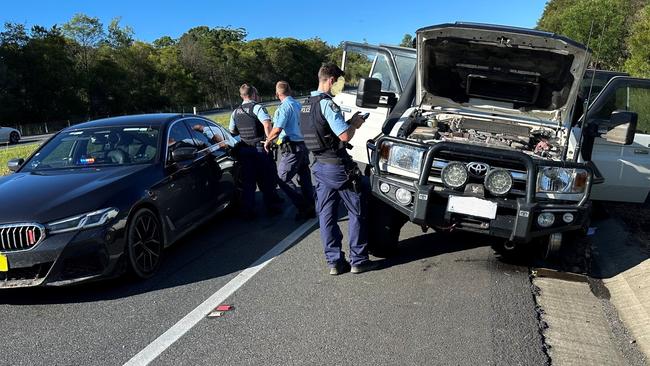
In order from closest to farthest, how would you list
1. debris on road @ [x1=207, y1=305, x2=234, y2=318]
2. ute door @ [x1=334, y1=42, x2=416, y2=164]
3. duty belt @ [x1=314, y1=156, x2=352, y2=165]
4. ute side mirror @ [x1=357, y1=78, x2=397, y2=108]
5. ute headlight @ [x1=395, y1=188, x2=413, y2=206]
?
debris on road @ [x1=207, y1=305, x2=234, y2=318] → ute headlight @ [x1=395, y1=188, x2=413, y2=206] → duty belt @ [x1=314, y1=156, x2=352, y2=165] → ute side mirror @ [x1=357, y1=78, x2=397, y2=108] → ute door @ [x1=334, y1=42, x2=416, y2=164]

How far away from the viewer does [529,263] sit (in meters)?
5.43

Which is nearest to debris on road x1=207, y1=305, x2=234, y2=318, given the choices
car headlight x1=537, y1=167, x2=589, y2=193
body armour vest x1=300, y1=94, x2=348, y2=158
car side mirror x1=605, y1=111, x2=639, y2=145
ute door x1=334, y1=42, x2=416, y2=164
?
body armour vest x1=300, y1=94, x2=348, y2=158

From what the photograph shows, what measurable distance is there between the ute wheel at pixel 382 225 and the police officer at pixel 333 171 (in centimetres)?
19

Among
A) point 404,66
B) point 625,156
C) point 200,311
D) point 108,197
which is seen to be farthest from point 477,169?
point 404,66

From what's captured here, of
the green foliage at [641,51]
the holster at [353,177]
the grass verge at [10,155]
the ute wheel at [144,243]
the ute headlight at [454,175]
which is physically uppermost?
the green foliage at [641,51]

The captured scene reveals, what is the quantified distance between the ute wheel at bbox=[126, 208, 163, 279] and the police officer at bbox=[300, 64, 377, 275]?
1611mm

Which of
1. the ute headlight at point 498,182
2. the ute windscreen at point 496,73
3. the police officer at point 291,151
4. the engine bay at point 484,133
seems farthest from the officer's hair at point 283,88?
the ute headlight at point 498,182

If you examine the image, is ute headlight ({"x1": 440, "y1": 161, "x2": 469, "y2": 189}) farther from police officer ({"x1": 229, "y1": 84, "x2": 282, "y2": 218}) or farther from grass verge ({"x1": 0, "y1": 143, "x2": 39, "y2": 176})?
grass verge ({"x1": 0, "y1": 143, "x2": 39, "y2": 176})

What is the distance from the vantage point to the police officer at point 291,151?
6.77 m

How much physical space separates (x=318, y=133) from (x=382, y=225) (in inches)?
43.8

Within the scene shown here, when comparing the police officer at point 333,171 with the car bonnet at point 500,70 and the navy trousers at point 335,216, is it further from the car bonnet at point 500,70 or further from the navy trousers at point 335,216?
the car bonnet at point 500,70

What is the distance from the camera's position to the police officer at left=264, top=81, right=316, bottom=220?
6.77 meters

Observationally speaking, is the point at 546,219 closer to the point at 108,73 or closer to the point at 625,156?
the point at 625,156

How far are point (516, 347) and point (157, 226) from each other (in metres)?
3.40
